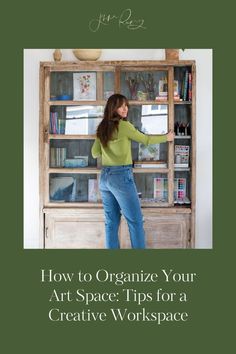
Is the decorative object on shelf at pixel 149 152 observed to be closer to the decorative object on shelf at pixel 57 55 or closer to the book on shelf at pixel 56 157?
the book on shelf at pixel 56 157

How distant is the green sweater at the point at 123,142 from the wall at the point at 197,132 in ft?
2.81

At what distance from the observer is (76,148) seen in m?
5.48

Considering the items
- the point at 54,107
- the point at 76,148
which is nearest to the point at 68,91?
the point at 54,107

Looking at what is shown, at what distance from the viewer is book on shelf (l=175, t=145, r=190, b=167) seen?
539 centimetres

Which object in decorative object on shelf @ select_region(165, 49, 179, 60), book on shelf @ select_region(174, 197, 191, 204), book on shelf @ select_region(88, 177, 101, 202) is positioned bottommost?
book on shelf @ select_region(174, 197, 191, 204)

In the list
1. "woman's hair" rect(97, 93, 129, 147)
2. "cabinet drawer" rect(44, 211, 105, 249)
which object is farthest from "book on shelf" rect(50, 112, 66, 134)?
"cabinet drawer" rect(44, 211, 105, 249)

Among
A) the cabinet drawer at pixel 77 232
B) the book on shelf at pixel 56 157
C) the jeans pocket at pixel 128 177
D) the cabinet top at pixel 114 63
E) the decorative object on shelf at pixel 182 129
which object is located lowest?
the cabinet drawer at pixel 77 232

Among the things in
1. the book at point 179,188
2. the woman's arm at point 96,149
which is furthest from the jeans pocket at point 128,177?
the book at point 179,188

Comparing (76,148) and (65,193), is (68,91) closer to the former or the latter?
(76,148)

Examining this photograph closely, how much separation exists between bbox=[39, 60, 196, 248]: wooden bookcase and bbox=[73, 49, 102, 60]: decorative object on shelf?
0.23 feet

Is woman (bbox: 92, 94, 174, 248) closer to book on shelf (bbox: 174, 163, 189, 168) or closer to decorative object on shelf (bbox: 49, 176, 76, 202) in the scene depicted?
book on shelf (bbox: 174, 163, 189, 168)

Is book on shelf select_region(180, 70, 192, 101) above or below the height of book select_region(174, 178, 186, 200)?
above

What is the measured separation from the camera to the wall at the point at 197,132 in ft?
17.9

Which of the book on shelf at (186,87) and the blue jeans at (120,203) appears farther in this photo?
the book on shelf at (186,87)
